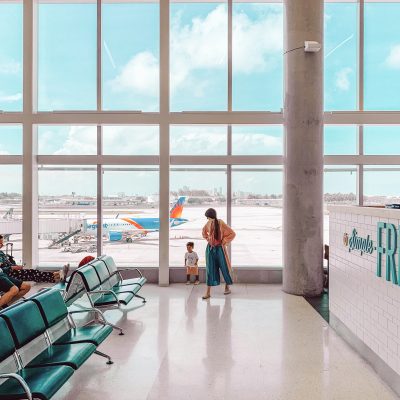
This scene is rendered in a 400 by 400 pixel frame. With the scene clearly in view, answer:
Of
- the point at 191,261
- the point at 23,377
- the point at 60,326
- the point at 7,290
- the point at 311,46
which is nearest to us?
the point at 23,377

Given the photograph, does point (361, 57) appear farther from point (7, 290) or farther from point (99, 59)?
point (7, 290)

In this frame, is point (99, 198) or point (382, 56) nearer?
point (382, 56)

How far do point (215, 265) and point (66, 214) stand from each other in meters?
3.50

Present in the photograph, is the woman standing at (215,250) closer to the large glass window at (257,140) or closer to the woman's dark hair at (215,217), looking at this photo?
the woman's dark hair at (215,217)

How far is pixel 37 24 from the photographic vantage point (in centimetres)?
723

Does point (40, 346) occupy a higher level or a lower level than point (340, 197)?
lower

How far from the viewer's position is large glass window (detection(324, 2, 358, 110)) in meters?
7.01

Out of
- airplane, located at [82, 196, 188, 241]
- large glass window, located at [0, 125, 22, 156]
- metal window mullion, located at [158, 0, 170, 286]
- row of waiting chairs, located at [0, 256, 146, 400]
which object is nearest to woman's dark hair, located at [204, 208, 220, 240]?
metal window mullion, located at [158, 0, 170, 286]

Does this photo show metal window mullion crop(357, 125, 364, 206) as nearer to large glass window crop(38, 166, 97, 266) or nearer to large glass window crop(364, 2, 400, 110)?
large glass window crop(364, 2, 400, 110)

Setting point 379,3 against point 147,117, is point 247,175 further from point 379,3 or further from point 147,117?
point 379,3

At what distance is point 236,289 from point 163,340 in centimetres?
270

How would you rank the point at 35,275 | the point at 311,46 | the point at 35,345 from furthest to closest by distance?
the point at 35,275 < the point at 311,46 < the point at 35,345

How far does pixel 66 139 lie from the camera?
7.22 metres

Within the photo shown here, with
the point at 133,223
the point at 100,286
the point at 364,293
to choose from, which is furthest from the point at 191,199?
the point at 364,293
